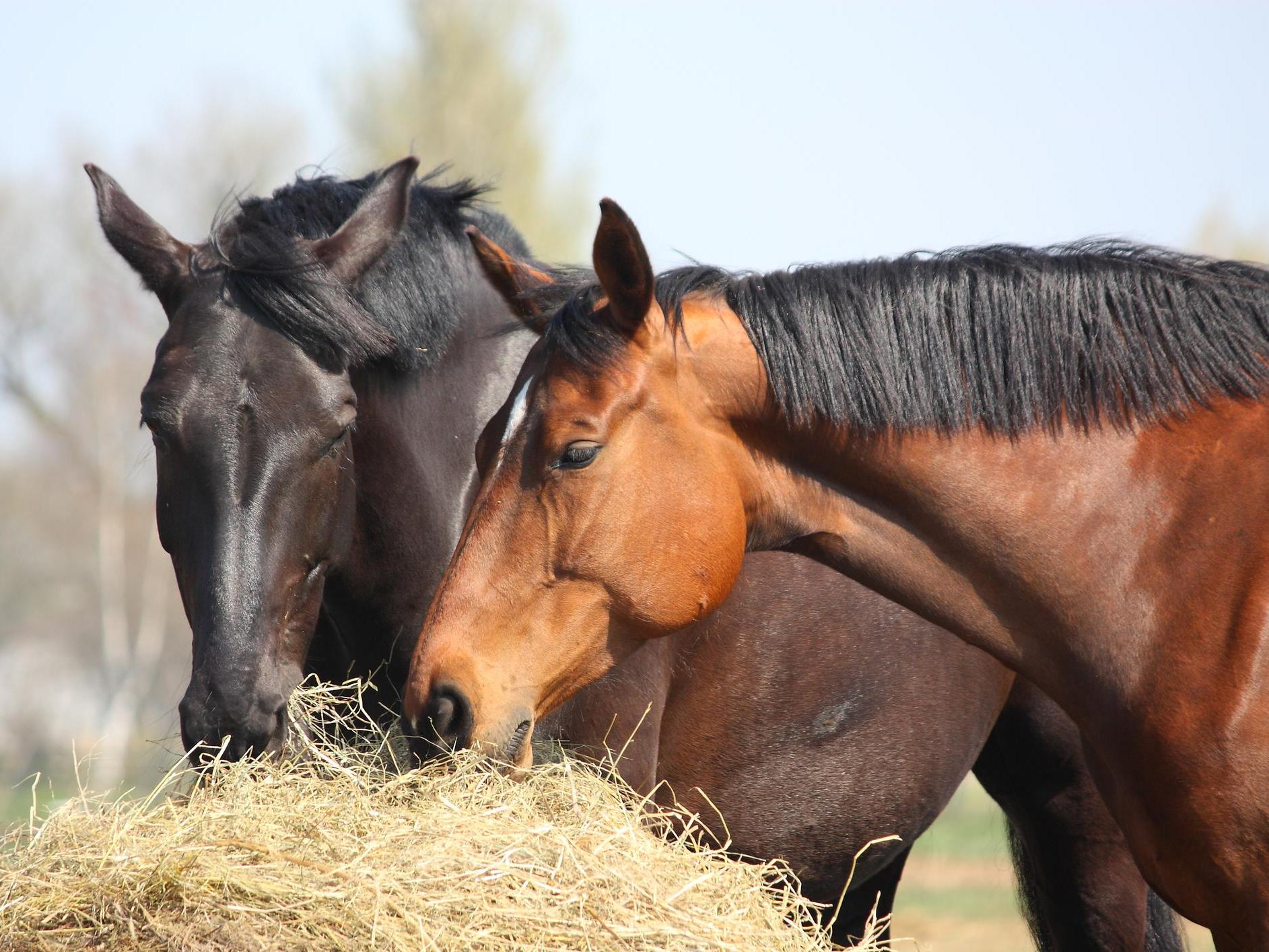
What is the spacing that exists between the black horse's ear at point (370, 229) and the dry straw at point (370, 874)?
4.54 feet

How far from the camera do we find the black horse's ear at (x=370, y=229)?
3.26 m

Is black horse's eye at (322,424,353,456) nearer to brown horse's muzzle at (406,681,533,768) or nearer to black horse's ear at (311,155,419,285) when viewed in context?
black horse's ear at (311,155,419,285)

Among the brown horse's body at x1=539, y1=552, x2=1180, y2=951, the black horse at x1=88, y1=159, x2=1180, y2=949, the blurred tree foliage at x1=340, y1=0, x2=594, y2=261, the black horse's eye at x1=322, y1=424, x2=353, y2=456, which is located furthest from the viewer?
the blurred tree foliage at x1=340, y1=0, x2=594, y2=261

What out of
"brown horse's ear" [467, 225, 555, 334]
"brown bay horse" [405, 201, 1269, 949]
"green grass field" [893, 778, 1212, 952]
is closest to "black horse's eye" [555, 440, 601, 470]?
"brown bay horse" [405, 201, 1269, 949]

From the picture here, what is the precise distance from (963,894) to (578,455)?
1156 cm

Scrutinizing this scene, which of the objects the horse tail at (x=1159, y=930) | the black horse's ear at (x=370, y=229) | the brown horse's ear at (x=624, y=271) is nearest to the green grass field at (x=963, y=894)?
the horse tail at (x=1159, y=930)

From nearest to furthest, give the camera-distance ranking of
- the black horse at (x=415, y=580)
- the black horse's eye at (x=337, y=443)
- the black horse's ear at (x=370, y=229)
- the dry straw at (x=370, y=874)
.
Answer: the dry straw at (x=370, y=874), the black horse at (x=415, y=580), the black horse's eye at (x=337, y=443), the black horse's ear at (x=370, y=229)

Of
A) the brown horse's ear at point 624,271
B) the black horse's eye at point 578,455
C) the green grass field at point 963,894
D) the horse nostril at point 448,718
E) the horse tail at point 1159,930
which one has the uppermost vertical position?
the brown horse's ear at point 624,271

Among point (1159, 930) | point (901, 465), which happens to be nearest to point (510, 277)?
point (901, 465)

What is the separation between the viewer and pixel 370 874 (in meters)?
2.28

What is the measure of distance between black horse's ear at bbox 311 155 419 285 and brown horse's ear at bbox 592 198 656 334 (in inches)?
32.0

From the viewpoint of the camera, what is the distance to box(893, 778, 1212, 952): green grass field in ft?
33.0

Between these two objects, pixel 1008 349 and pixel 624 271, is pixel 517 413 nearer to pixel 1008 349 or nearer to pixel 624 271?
pixel 624 271

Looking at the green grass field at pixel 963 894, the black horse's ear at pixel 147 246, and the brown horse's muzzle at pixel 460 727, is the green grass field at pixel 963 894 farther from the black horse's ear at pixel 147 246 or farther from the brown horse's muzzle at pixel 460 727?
the black horse's ear at pixel 147 246
